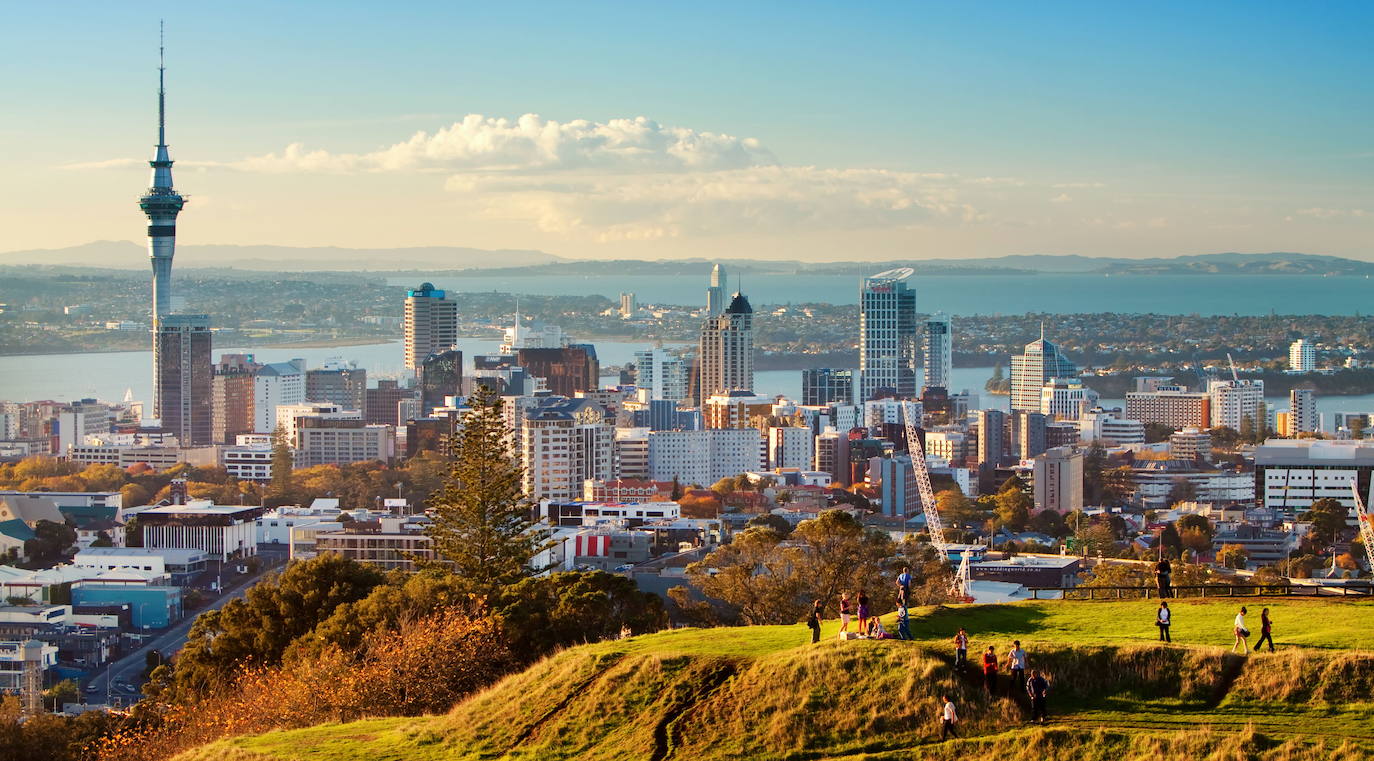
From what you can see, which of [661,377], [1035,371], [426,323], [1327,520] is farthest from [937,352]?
[1327,520]

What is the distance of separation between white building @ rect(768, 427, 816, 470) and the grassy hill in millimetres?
54356

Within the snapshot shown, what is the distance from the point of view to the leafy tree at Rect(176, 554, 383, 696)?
18203mm

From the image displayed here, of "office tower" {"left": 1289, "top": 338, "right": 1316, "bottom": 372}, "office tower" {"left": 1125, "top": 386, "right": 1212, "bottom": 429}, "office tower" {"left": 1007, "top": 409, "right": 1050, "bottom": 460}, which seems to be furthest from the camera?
"office tower" {"left": 1289, "top": 338, "right": 1316, "bottom": 372}

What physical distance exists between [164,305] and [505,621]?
7482cm

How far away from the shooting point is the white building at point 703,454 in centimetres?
6419

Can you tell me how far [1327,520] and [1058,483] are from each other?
11.6m

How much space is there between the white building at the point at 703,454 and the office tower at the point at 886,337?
120ft

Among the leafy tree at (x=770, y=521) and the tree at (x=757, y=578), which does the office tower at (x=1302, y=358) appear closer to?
the leafy tree at (x=770, y=521)

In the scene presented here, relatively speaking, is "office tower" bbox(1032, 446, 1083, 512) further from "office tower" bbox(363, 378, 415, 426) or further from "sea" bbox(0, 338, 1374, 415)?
"sea" bbox(0, 338, 1374, 415)

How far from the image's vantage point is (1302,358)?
11419cm

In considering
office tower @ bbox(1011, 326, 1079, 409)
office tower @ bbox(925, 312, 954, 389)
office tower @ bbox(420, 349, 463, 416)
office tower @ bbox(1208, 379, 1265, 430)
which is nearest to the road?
office tower @ bbox(420, 349, 463, 416)

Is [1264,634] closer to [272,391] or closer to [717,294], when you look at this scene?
[272,391]

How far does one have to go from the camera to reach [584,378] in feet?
298

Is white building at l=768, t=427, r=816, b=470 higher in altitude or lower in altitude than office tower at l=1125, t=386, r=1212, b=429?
lower
